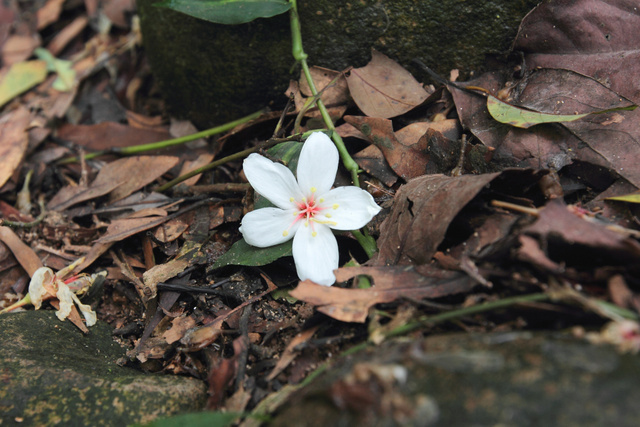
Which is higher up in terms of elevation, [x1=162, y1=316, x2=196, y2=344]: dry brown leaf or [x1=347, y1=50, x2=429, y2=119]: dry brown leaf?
[x1=347, y1=50, x2=429, y2=119]: dry brown leaf

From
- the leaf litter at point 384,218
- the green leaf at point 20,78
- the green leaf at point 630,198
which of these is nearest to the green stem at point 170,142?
the leaf litter at point 384,218

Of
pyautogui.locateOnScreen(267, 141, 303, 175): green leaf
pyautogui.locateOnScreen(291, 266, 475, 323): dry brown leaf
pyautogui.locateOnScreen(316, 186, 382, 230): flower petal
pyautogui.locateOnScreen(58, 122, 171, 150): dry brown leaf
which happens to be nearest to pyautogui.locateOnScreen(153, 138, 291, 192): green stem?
pyautogui.locateOnScreen(267, 141, 303, 175): green leaf

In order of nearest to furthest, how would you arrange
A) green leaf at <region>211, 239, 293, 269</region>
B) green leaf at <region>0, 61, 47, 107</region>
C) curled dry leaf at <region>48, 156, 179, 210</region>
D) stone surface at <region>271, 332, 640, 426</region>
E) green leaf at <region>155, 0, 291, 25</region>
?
stone surface at <region>271, 332, 640, 426</region> → green leaf at <region>211, 239, 293, 269</region> → green leaf at <region>155, 0, 291, 25</region> → curled dry leaf at <region>48, 156, 179, 210</region> → green leaf at <region>0, 61, 47, 107</region>

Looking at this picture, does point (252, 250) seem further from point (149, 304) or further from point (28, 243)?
point (28, 243)

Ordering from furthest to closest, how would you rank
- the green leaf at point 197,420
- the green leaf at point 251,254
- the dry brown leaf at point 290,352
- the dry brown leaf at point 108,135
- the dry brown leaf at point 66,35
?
the dry brown leaf at point 66,35
the dry brown leaf at point 108,135
the green leaf at point 251,254
the dry brown leaf at point 290,352
the green leaf at point 197,420

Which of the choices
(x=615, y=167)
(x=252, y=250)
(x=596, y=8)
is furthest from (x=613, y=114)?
(x=252, y=250)

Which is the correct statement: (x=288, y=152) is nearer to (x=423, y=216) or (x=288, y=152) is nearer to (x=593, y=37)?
(x=423, y=216)

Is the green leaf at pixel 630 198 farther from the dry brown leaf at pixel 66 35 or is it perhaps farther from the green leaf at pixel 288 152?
the dry brown leaf at pixel 66 35

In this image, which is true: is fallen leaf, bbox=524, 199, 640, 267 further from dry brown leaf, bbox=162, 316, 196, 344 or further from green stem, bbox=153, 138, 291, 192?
dry brown leaf, bbox=162, 316, 196, 344
